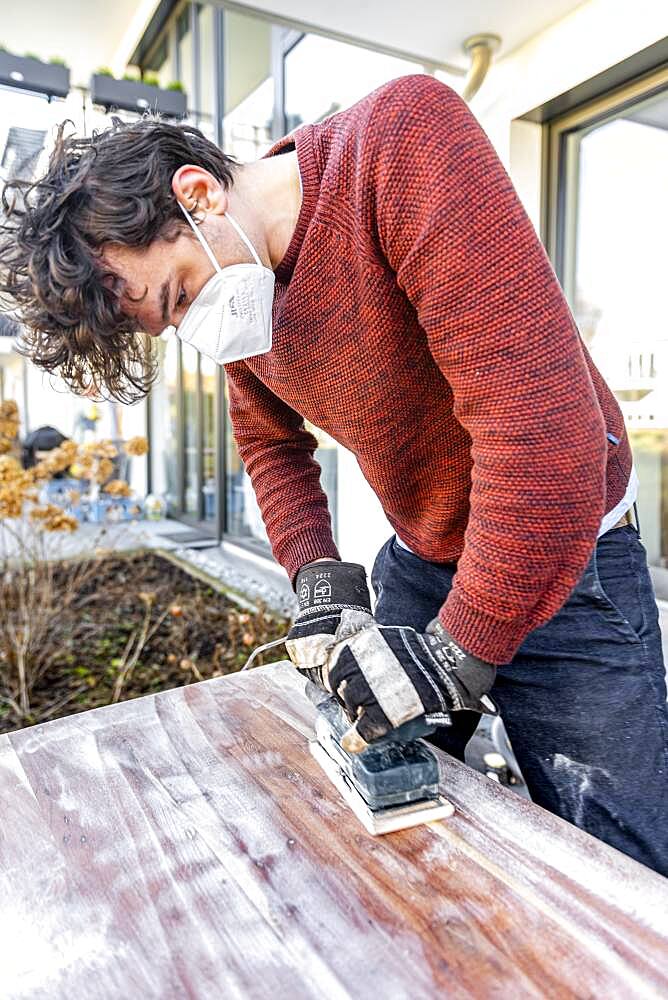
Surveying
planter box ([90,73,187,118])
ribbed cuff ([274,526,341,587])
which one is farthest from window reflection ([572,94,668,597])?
planter box ([90,73,187,118])

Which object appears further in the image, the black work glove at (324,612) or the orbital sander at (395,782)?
the black work glove at (324,612)

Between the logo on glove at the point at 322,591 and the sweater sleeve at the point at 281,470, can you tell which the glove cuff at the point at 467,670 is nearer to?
the logo on glove at the point at 322,591

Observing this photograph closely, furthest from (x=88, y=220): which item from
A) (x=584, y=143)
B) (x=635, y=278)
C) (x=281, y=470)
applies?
(x=584, y=143)

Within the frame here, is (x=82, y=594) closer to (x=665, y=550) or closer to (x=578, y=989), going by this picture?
(x=665, y=550)

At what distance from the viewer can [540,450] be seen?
0.82 metres

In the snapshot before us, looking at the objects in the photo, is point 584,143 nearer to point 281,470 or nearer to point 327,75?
point 327,75

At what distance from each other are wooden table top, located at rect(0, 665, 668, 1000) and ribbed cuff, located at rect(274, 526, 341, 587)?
1.11 ft

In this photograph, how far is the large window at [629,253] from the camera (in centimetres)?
237

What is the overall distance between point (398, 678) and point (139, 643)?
8.09 feet

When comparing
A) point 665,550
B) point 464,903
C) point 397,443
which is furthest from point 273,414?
point 665,550

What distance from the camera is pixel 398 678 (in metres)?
0.88

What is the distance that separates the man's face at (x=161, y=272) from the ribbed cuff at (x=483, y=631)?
581 millimetres

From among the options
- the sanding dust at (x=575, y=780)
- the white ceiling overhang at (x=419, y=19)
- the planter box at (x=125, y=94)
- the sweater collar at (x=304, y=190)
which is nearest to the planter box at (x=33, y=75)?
the planter box at (x=125, y=94)

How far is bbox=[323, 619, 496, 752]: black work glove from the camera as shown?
0.88m
